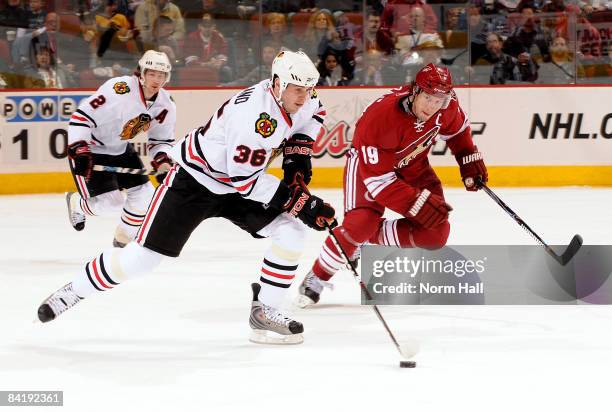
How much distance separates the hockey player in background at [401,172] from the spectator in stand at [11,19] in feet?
15.6

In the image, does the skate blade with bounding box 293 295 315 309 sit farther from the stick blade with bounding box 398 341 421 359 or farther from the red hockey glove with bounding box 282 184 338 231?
the stick blade with bounding box 398 341 421 359

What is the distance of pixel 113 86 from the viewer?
17.8 ft

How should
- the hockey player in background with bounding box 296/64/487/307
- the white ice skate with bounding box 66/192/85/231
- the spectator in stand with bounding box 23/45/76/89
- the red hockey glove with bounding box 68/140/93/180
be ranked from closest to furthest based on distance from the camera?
the hockey player in background with bounding box 296/64/487/307
the red hockey glove with bounding box 68/140/93/180
the white ice skate with bounding box 66/192/85/231
the spectator in stand with bounding box 23/45/76/89

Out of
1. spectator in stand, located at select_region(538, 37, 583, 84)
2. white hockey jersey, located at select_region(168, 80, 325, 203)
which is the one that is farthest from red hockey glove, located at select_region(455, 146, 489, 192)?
spectator in stand, located at select_region(538, 37, 583, 84)

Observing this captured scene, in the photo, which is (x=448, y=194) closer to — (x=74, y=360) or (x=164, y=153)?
(x=164, y=153)

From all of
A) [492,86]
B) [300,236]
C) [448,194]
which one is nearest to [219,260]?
[300,236]

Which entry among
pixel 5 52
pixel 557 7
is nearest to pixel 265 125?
pixel 5 52

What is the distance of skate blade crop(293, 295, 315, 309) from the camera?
14.3 ft

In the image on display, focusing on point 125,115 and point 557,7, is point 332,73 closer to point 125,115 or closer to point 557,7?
point 557,7

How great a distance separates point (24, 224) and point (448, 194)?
305 centimetres

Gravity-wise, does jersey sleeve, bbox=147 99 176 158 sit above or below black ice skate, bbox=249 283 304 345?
above

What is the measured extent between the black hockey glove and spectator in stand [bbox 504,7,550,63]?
5267 mm

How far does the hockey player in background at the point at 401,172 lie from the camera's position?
13.6ft

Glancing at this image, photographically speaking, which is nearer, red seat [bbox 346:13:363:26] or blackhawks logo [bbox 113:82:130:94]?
blackhawks logo [bbox 113:82:130:94]
